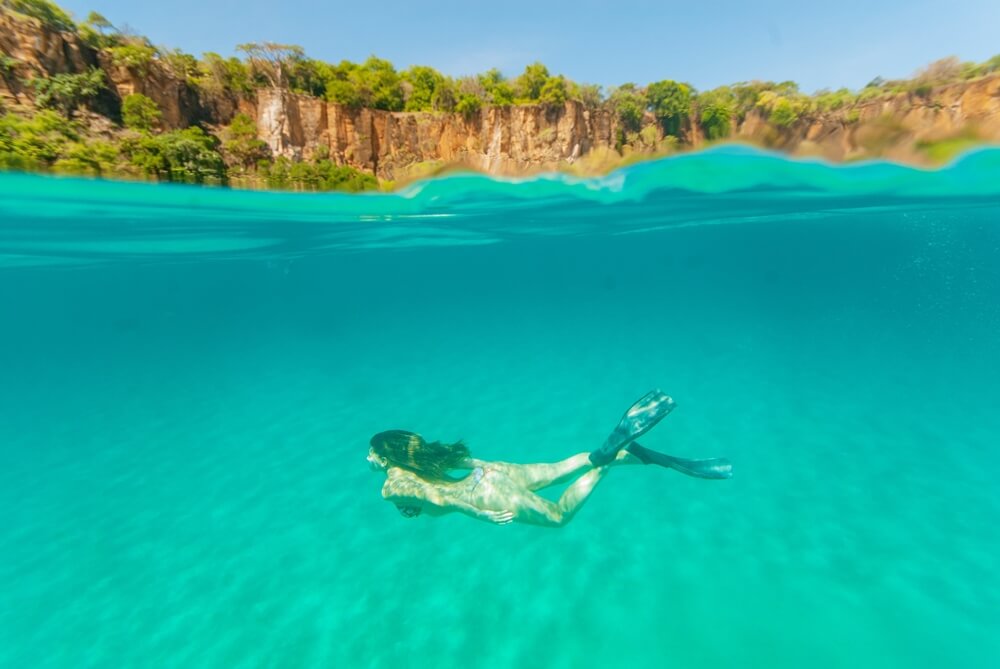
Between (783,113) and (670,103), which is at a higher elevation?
(670,103)

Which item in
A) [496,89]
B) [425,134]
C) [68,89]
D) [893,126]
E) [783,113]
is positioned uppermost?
[496,89]

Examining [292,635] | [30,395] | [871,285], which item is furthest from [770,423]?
[871,285]

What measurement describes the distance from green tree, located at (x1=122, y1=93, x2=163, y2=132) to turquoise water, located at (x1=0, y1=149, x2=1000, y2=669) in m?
2.07

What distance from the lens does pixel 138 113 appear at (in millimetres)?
12867

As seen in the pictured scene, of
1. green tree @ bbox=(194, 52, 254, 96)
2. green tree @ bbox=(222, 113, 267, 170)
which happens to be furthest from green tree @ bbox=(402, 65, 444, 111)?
green tree @ bbox=(194, 52, 254, 96)

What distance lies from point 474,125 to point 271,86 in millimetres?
6977

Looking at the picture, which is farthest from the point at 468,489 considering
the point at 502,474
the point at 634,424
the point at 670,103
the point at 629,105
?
the point at 629,105

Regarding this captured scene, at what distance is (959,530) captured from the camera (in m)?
5.82

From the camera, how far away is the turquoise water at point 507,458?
4.84 meters

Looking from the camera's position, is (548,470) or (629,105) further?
(629,105)

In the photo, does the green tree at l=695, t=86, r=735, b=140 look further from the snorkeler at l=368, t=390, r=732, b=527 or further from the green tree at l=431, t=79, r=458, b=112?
the snorkeler at l=368, t=390, r=732, b=527

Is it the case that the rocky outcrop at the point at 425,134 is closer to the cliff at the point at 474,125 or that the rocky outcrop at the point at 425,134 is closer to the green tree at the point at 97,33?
the cliff at the point at 474,125

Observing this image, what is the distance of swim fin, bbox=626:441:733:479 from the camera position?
16.8 feet

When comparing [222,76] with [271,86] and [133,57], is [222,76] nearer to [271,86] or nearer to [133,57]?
[271,86]
